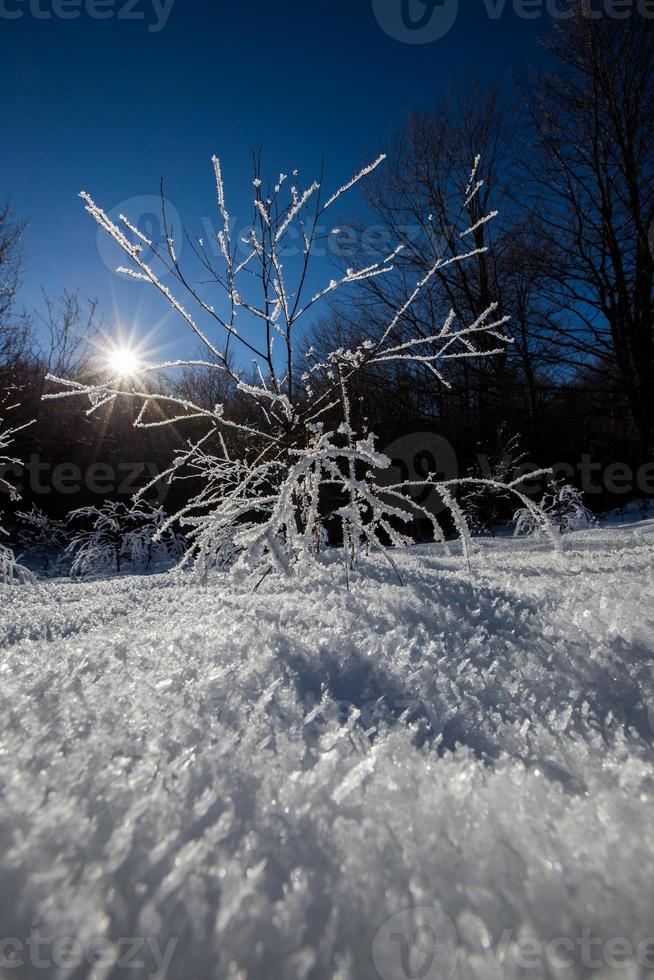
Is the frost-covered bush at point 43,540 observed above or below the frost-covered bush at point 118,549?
above

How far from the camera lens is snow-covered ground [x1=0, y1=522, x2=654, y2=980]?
276mm

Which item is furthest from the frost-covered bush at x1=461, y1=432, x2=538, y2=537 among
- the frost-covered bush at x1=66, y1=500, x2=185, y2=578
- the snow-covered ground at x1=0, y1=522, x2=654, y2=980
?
the snow-covered ground at x1=0, y1=522, x2=654, y2=980

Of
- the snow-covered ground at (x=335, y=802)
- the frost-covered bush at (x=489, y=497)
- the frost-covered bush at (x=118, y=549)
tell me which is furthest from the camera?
the frost-covered bush at (x=489, y=497)

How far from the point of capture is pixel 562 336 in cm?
777

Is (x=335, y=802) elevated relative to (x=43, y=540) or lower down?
lower down

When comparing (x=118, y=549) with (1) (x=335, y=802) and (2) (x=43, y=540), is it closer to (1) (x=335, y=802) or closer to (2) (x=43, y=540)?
(2) (x=43, y=540)

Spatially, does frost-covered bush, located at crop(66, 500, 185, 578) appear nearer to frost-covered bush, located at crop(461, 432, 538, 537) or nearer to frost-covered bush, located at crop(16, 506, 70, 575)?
frost-covered bush, located at crop(16, 506, 70, 575)

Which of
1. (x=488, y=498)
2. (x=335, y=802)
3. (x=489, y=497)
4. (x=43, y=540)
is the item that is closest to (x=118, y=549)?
(x=43, y=540)

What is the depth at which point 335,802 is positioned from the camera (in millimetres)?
385

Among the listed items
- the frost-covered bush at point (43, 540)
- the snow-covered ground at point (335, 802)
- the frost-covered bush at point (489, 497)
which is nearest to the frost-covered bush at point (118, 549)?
the frost-covered bush at point (43, 540)

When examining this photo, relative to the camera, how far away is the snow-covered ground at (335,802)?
0.28 metres

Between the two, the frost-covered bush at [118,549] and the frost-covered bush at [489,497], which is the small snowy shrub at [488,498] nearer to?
the frost-covered bush at [489,497]

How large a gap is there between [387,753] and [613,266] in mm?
9354

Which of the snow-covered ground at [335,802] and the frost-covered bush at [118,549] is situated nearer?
the snow-covered ground at [335,802]
